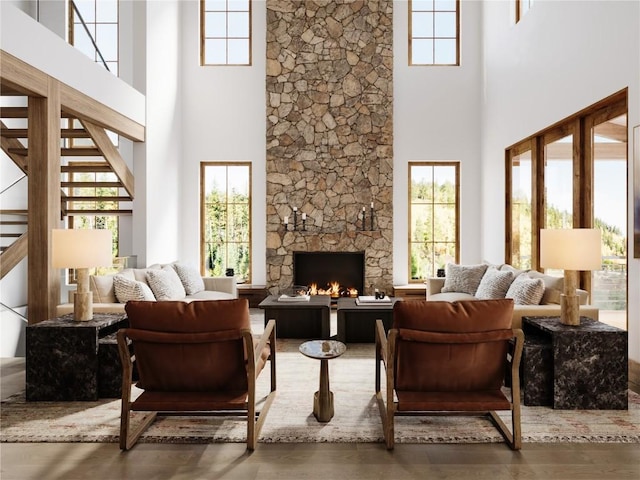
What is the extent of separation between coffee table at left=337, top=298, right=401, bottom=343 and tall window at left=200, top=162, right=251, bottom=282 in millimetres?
3393

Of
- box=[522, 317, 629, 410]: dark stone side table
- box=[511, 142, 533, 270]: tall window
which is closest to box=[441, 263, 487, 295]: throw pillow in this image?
box=[511, 142, 533, 270]: tall window

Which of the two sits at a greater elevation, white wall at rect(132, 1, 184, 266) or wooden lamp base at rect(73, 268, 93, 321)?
white wall at rect(132, 1, 184, 266)

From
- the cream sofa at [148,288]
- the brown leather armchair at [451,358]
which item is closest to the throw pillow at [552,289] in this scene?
the brown leather armchair at [451,358]

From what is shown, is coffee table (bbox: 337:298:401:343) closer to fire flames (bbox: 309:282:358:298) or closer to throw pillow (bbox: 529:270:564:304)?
throw pillow (bbox: 529:270:564:304)

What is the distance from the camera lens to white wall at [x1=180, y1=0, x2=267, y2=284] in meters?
8.55

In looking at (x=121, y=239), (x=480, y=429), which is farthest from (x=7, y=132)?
(x=480, y=429)

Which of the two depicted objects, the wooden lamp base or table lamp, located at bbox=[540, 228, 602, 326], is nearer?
table lamp, located at bbox=[540, 228, 602, 326]

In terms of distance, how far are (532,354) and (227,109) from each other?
674 cm

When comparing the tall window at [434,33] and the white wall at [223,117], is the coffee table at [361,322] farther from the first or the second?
the tall window at [434,33]

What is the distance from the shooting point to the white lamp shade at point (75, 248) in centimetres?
387

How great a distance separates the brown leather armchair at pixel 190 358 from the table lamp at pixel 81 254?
128cm

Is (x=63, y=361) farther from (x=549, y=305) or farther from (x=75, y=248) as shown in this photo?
(x=549, y=305)

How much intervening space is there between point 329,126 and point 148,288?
450 centimetres

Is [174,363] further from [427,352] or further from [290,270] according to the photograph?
[290,270]
